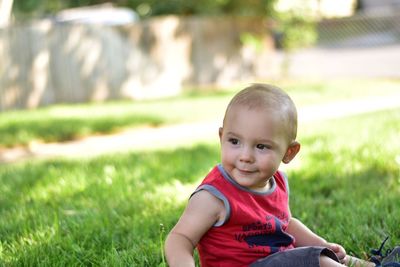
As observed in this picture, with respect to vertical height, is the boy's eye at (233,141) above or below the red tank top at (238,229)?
above

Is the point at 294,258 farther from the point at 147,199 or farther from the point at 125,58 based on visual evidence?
the point at 125,58

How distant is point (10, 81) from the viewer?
35.6 feet

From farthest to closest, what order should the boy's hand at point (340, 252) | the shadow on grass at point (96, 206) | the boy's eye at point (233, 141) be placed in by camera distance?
the shadow on grass at point (96, 206), the boy's hand at point (340, 252), the boy's eye at point (233, 141)

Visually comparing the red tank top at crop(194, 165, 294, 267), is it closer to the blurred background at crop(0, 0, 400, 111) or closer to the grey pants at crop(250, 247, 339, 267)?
the grey pants at crop(250, 247, 339, 267)

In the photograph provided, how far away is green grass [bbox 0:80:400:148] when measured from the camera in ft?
27.3

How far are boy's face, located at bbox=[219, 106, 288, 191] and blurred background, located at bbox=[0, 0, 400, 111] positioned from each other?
898 cm

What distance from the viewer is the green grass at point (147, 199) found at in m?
3.04

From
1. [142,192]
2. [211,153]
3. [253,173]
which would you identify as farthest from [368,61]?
[253,173]

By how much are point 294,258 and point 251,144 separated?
0.46 meters

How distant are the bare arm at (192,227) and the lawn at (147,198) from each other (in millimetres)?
295

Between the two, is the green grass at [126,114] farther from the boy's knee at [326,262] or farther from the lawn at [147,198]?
the boy's knee at [326,262]

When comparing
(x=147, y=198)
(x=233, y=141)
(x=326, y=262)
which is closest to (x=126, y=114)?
(x=147, y=198)

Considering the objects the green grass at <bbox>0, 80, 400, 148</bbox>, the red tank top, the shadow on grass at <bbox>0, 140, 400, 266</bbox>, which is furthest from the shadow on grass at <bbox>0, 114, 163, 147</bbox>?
the red tank top

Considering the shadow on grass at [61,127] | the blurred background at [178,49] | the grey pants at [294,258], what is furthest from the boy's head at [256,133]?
the blurred background at [178,49]
